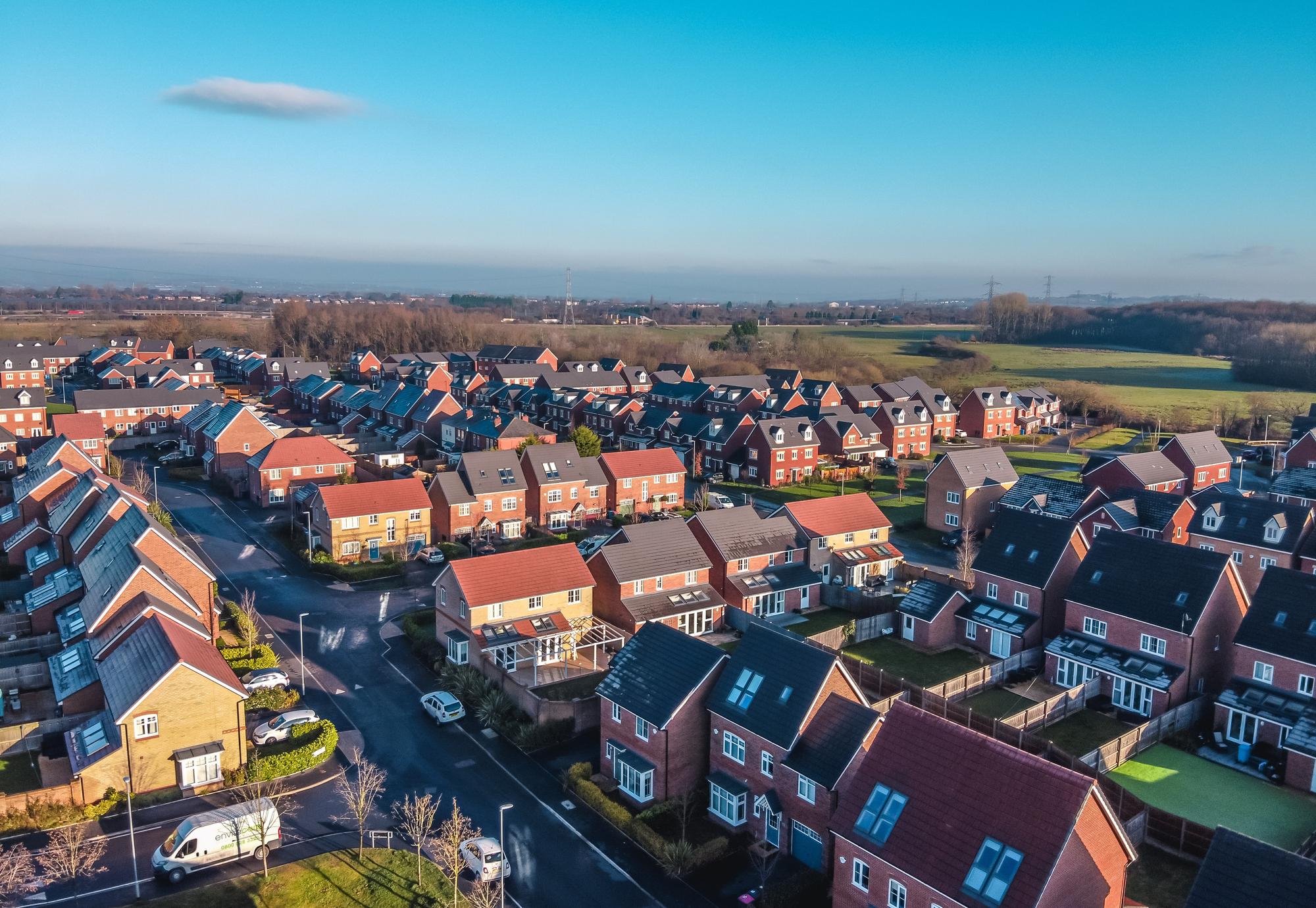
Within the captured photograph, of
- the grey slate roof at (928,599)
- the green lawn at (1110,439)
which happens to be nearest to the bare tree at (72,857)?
the grey slate roof at (928,599)

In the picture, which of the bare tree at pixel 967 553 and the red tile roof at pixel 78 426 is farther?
the red tile roof at pixel 78 426

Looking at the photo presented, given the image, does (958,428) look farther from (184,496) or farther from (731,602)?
(184,496)

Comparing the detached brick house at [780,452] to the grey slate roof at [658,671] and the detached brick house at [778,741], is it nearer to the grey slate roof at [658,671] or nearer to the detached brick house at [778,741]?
the grey slate roof at [658,671]

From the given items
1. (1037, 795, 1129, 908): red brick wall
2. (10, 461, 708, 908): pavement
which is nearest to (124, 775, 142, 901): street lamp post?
(10, 461, 708, 908): pavement

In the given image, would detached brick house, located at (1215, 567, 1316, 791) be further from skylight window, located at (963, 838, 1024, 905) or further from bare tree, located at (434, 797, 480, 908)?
bare tree, located at (434, 797, 480, 908)

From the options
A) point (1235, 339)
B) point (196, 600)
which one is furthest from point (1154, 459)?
point (1235, 339)

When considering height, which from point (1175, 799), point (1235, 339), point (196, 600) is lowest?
point (1175, 799)
